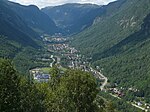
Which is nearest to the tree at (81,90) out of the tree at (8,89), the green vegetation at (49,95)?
the green vegetation at (49,95)

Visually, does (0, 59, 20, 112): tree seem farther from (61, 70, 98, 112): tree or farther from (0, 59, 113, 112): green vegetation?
(61, 70, 98, 112): tree

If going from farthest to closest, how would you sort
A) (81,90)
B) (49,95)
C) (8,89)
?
(49,95) → (81,90) → (8,89)

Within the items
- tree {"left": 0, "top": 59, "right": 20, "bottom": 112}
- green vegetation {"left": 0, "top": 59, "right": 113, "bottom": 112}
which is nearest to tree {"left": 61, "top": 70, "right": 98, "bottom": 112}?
green vegetation {"left": 0, "top": 59, "right": 113, "bottom": 112}

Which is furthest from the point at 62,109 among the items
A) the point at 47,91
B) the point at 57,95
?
the point at 47,91

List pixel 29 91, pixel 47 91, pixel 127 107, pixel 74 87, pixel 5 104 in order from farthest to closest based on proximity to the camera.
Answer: pixel 127 107 → pixel 47 91 → pixel 29 91 → pixel 74 87 → pixel 5 104

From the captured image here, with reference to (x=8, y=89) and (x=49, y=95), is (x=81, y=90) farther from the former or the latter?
(x=8, y=89)

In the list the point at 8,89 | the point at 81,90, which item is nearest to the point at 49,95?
the point at 81,90

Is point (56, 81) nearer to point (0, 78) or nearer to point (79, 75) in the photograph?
point (79, 75)

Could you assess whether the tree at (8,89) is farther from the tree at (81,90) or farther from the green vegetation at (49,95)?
the tree at (81,90)
